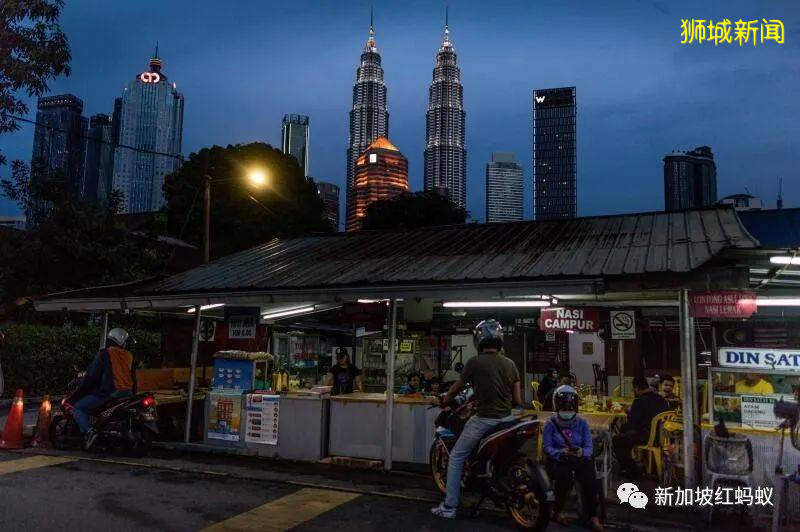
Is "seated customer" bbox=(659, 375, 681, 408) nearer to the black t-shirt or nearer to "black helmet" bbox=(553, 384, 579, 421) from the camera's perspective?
"black helmet" bbox=(553, 384, 579, 421)

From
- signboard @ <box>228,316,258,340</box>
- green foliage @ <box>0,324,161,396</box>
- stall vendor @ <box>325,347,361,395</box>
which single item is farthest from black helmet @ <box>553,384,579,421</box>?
green foliage @ <box>0,324,161,396</box>

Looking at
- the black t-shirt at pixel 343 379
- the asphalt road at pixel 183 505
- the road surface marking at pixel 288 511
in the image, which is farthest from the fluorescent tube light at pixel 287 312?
the road surface marking at pixel 288 511

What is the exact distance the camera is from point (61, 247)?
21.7 m

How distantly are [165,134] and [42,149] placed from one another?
122 feet

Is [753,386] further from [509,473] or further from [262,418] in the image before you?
[262,418]

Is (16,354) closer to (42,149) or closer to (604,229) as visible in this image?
(604,229)

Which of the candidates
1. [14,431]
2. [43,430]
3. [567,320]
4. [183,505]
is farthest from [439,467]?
[14,431]

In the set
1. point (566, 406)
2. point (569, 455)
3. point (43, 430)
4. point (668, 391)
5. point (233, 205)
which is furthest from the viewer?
point (233, 205)

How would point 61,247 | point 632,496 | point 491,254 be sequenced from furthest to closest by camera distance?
point 61,247
point 491,254
point 632,496

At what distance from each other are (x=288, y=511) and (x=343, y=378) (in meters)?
5.01

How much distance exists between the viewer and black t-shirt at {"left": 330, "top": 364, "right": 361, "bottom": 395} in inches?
459

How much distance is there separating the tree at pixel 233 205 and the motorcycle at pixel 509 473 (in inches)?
1345

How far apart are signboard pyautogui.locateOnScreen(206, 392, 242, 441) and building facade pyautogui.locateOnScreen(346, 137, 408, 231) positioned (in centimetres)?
15640

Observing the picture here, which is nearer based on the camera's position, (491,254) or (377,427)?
(377,427)
